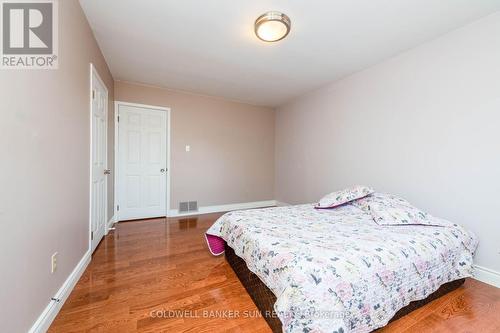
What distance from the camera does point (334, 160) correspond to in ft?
11.4

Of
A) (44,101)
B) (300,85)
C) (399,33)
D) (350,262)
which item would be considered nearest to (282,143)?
(300,85)

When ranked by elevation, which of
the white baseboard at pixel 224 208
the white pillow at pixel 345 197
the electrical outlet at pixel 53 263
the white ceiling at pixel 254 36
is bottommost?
the white baseboard at pixel 224 208

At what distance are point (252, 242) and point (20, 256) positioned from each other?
1358 millimetres

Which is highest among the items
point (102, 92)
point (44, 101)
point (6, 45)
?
point (102, 92)

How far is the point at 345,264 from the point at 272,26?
210 centimetres

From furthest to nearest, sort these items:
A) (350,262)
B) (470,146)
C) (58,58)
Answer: (470,146) → (58,58) → (350,262)

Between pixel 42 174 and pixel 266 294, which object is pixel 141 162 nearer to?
pixel 42 174

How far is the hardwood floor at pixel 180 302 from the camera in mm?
1374

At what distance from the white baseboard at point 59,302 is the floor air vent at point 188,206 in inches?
80.5

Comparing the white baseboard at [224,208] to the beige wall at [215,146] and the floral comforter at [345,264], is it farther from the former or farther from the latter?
the floral comforter at [345,264]

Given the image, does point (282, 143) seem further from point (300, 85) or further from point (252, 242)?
point (252, 242)

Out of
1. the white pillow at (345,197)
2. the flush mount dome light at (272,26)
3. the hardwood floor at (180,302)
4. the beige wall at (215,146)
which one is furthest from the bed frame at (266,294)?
→ the beige wall at (215,146)

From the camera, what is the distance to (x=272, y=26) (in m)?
1.98

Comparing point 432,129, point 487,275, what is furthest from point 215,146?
point 487,275
